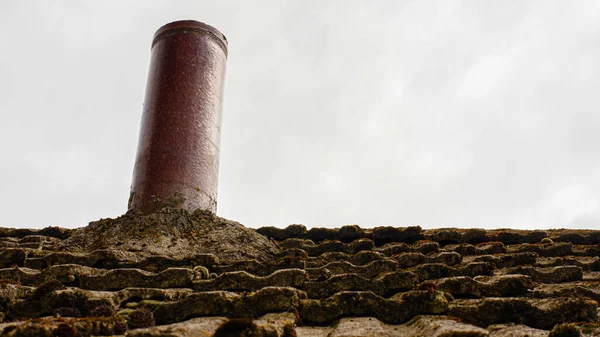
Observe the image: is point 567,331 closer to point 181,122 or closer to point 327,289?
point 327,289

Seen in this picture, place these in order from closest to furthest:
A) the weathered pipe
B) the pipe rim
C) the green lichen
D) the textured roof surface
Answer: the green lichen
the textured roof surface
the weathered pipe
the pipe rim

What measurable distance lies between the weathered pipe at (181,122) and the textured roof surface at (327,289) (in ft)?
3.19

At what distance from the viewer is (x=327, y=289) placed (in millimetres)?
3537

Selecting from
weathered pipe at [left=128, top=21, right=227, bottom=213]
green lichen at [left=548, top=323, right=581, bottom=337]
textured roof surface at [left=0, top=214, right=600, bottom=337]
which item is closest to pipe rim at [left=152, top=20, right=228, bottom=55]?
weathered pipe at [left=128, top=21, right=227, bottom=213]

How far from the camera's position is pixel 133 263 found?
14.0 feet

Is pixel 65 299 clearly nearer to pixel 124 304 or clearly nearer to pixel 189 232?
pixel 124 304

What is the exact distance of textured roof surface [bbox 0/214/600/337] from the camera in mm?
2662

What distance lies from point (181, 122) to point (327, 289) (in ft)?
9.39

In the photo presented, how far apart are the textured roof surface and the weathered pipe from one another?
0.97 metres

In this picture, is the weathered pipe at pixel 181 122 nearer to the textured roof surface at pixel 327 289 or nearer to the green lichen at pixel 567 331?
the textured roof surface at pixel 327 289

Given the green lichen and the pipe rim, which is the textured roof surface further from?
the pipe rim

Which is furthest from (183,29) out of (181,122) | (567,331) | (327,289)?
(567,331)

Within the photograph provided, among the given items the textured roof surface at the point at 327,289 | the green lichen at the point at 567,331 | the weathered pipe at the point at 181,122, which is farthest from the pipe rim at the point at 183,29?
the green lichen at the point at 567,331

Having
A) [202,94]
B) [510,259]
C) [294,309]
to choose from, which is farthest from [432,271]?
[202,94]
